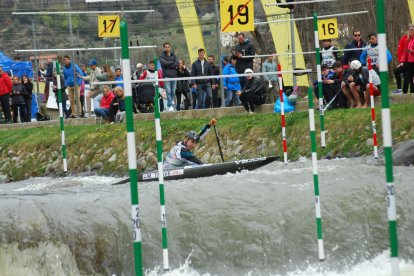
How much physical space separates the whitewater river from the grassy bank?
5149mm

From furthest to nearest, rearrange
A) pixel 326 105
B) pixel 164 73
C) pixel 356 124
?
pixel 164 73 → pixel 326 105 → pixel 356 124

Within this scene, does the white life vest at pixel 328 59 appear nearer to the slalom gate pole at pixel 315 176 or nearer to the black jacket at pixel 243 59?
the black jacket at pixel 243 59

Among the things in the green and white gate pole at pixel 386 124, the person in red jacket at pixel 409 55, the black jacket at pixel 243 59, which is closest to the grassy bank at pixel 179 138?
the black jacket at pixel 243 59

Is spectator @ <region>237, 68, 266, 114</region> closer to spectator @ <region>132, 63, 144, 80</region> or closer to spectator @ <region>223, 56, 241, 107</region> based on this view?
spectator @ <region>223, 56, 241, 107</region>

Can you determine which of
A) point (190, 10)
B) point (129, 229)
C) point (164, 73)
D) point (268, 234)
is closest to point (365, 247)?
point (268, 234)

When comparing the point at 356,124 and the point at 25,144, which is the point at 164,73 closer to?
the point at 25,144

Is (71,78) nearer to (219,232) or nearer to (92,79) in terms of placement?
(92,79)

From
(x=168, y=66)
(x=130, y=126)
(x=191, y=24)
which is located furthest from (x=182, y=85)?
(x=130, y=126)

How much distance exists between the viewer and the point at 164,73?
2572 cm

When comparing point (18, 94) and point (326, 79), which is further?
point (18, 94)

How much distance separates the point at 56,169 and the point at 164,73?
3.67 meters

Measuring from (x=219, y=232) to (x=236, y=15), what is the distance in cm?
781

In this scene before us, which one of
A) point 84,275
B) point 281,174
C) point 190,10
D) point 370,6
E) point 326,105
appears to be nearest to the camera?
point 84,275

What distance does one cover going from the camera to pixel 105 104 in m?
27.9
